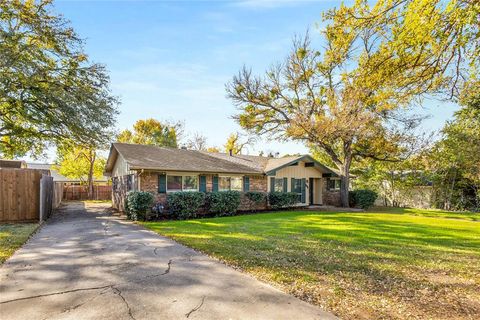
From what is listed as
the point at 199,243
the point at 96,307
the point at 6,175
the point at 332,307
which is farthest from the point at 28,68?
the point at 332,307

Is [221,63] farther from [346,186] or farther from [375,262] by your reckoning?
[346,186]

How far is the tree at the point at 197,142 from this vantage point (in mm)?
43625

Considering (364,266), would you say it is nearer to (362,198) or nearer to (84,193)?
(362,198)

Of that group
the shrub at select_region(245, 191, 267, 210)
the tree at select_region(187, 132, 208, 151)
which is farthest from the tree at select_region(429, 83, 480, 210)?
the tree at select_region(187, 132, 208, 151)

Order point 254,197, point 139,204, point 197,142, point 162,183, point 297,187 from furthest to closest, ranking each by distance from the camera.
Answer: point 197,142 → point 297,187 → point 254,197 → point 162,183 → point 139,204

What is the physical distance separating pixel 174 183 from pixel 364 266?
11.6 m

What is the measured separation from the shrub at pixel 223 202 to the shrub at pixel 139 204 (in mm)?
3550

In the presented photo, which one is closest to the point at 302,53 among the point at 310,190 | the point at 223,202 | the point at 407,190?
the point at 310,190

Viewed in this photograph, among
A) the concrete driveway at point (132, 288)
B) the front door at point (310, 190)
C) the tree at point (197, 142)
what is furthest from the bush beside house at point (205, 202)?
the tree at point (197, 142)

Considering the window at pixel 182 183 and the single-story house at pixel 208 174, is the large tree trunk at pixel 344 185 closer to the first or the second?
the single-story house at pixel 208 174

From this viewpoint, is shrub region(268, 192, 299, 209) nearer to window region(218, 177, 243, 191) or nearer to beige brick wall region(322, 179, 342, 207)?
window region(218, 177, 243, 191)

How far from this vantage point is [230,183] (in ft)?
57.9

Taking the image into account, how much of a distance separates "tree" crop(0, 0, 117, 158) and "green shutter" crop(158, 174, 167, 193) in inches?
165

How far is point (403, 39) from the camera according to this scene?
17.4ft
